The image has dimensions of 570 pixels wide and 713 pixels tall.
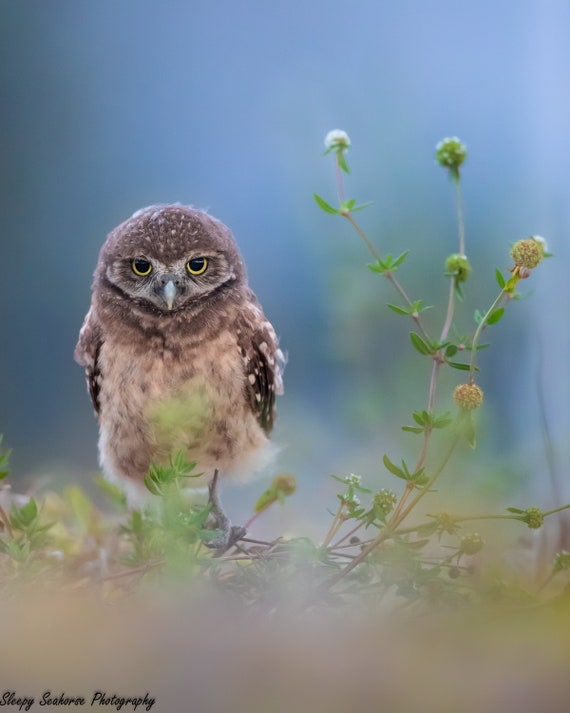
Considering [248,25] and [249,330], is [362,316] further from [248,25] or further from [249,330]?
[248,25]

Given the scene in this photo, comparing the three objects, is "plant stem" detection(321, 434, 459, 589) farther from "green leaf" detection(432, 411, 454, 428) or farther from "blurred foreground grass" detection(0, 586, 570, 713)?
"blurred foreground grass" detection(0, 586, 570, 713)

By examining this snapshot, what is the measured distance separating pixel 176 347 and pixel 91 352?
0.56ft

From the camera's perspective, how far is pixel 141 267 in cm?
126

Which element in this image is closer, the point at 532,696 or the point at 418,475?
the point at 532,696

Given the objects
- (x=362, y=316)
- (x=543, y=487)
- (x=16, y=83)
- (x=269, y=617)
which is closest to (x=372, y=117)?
(x=362, y=316)

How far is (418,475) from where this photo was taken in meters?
0.81

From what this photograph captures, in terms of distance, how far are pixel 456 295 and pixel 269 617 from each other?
44 cm

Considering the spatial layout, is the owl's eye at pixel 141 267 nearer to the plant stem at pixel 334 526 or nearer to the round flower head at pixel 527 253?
the plant stem at pixel 334 526

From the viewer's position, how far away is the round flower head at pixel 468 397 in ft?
2.46

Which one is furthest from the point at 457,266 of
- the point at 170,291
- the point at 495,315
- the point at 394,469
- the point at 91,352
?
the point at 91,352

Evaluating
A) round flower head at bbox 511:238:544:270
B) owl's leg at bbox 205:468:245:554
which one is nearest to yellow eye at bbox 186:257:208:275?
owl's leg at bbox 205:468:245:554

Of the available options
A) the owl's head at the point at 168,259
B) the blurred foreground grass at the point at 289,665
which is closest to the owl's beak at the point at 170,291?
the owl's head at the point at 168,259

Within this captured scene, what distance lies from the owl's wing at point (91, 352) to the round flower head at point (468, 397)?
761 millimetres

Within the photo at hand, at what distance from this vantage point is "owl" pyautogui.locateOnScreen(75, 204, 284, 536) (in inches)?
48.6
